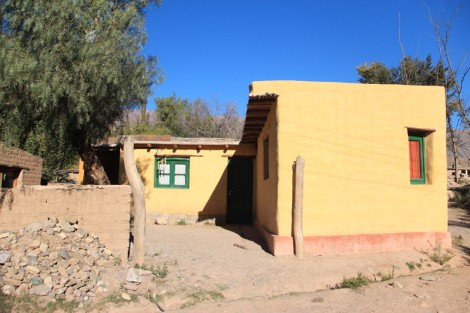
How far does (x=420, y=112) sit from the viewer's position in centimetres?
842

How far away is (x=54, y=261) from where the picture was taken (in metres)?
6.18

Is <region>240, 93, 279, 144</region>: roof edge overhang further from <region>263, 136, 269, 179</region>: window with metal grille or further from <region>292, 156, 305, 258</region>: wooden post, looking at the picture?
<region>292, 156, 305, 258</region>: wooden post

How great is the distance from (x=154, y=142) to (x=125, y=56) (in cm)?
491

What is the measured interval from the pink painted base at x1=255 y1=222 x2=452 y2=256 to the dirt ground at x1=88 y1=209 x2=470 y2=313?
18cm

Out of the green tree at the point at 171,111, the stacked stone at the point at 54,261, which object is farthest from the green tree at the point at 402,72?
the stacked stone at the point at 54,261

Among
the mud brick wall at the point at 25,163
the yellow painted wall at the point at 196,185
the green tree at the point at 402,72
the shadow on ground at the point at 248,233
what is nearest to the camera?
the shadow on ground at the point at 248,233

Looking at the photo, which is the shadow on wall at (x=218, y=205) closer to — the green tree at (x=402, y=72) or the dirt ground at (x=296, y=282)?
the dirt ground at (x=296, y=282)

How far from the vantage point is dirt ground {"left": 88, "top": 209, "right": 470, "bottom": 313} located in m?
5.64

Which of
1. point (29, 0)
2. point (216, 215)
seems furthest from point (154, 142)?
point (29, 0)

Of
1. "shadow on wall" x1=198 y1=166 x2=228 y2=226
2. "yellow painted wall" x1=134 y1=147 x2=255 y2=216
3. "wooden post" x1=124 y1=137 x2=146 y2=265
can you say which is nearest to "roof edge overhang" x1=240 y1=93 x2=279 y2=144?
"yellow painted wall" x1=134 y1=147 x2=255 y2=216

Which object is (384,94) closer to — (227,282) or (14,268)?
(227,282)

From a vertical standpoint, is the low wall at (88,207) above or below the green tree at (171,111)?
below

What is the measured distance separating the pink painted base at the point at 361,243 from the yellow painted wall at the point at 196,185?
5331 mm

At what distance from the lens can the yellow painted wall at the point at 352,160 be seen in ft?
25.8
